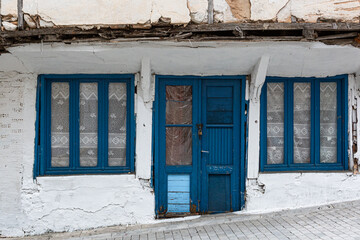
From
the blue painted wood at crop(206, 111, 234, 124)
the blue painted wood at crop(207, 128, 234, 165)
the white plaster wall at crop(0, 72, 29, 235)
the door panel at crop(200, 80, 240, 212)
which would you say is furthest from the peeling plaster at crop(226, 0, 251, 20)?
the white plaster wall at crop(0, 72, 29, 235)

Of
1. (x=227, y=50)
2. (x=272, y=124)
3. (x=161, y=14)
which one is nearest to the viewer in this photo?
(x=161, y=14)

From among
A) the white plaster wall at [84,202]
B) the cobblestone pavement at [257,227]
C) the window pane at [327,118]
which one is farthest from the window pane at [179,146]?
the window pane at [327,118]

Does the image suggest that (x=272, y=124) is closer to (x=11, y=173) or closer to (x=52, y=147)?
(x=52, y=147)

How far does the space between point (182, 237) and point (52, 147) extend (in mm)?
2484

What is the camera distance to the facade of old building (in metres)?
4.47

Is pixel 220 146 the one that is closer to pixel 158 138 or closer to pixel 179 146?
pixel 179 146

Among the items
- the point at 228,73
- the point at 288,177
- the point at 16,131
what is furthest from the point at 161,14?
the point at 288,177

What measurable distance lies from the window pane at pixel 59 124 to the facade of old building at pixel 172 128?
0.02 metres

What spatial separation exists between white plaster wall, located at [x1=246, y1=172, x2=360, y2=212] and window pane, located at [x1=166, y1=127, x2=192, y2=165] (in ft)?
3.61

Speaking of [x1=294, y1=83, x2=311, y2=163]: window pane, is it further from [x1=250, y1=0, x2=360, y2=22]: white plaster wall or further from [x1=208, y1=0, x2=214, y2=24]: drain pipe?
[x1=208, y1=0, x2=214, y2=24]: drain pipe

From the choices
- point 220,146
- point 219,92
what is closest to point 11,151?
point 220,146

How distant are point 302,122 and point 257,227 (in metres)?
1.92

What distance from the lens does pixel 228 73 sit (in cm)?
488

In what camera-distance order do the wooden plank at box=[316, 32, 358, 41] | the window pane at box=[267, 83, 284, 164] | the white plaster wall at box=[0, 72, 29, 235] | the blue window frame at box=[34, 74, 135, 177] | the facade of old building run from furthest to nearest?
the window pane at box=[267, 83, 284, 164], the blue window frame at box=[34, 74, 135, 177], the white plaster wall at box=[0, 72, 29, 235], the facade of old building, the wooden plank at box=[316, 32, 358, 41]
